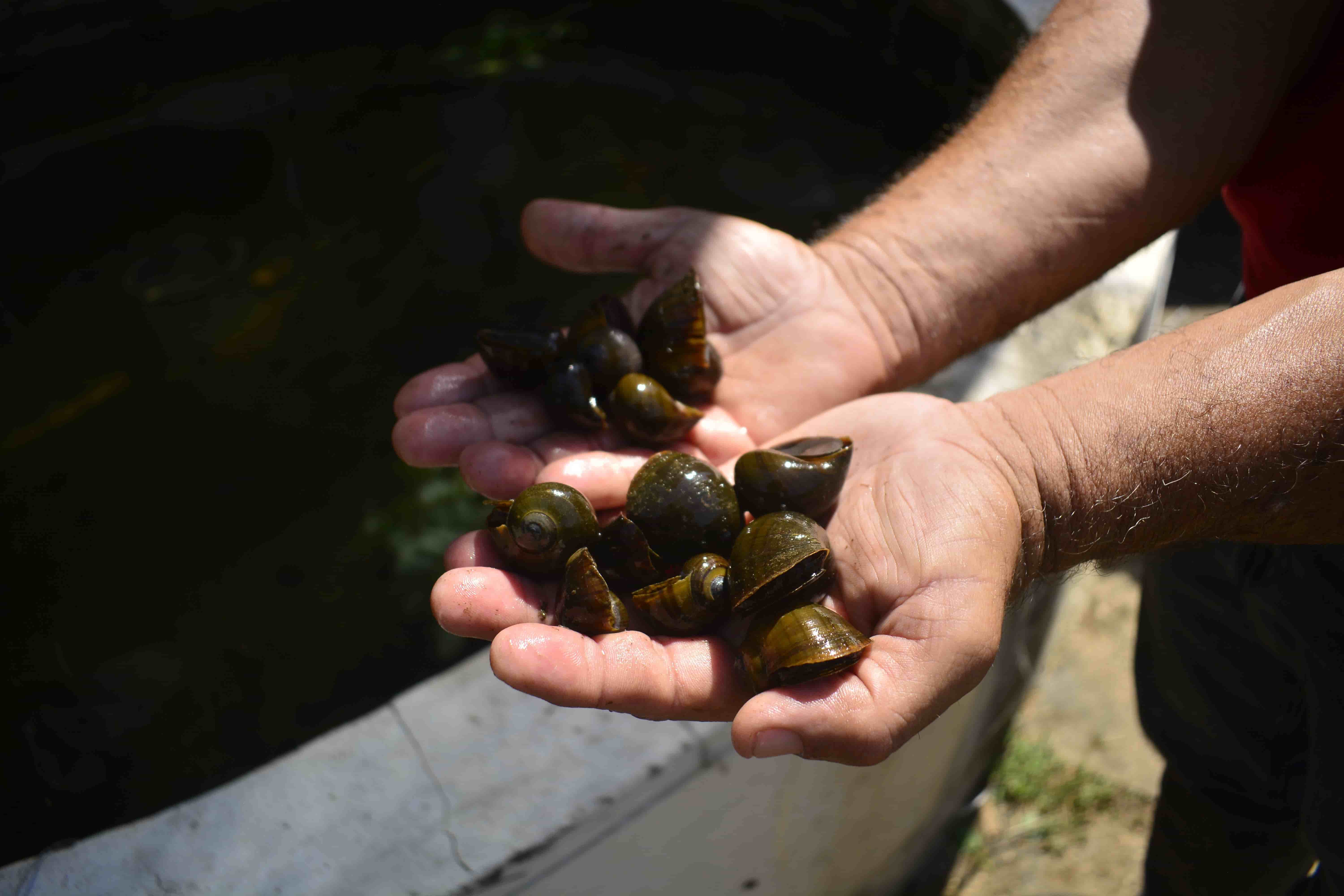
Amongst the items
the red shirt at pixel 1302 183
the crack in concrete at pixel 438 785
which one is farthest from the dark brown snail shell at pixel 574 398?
the red shirt at pixel 1302 183

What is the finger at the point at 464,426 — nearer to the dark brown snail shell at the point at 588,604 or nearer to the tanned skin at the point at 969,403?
the tanned skin at the point at 969,403

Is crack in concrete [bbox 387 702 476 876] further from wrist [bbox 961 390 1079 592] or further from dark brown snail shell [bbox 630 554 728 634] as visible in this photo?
wrist [bbox 961 390 1079 592]

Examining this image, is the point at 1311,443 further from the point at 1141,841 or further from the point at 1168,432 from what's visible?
the point at 1141,841

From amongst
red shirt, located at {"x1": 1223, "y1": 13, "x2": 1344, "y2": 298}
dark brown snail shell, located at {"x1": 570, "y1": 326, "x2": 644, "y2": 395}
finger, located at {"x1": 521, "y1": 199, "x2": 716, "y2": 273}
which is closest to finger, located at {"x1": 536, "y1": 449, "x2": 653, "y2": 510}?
dark brown snail shell, located at {"x1": 570, "y1": 326, "x2": 644, "y2": 395}

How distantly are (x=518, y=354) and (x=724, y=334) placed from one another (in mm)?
621

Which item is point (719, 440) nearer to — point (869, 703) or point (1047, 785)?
point (869, 703)

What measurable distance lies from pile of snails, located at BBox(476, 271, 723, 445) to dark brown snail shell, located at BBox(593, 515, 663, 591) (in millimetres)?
321

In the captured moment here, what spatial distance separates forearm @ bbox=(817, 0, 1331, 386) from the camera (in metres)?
2.23

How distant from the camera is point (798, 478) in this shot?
203 cm

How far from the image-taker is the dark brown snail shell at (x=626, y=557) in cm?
205

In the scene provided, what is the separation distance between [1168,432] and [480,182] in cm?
374

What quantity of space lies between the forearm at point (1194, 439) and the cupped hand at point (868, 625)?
11 cm

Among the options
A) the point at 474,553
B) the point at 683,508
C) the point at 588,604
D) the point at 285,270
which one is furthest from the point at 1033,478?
the point at 285,270

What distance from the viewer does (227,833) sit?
1.75 meters
